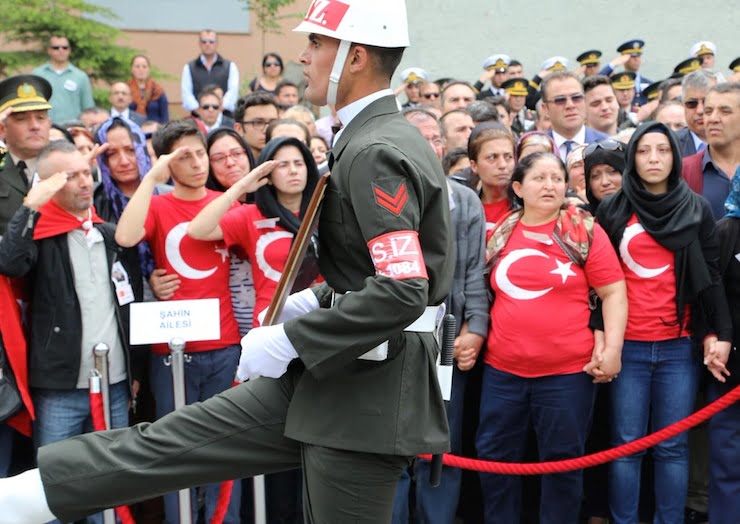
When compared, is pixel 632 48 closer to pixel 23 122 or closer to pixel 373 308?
pixel 23 122

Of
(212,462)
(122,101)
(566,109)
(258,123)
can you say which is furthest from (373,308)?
(122,101)

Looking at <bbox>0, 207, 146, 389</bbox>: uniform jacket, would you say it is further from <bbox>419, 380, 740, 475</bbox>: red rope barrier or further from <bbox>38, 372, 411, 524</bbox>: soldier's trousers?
<bbox>419, 380, 740, 475</bbox>: red rope barrier

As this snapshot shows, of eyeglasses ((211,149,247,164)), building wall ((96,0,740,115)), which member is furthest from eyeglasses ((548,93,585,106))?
building wall ((96,0,740,115))

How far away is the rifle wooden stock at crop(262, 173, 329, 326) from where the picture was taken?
3094mm

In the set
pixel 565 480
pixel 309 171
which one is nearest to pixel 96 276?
pixel 309 171

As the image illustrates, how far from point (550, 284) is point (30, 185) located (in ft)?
9.84

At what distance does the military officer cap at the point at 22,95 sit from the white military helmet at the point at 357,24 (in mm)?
3163

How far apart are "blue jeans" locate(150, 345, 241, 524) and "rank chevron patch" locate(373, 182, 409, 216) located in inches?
101

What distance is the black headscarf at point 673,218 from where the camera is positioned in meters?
4.98

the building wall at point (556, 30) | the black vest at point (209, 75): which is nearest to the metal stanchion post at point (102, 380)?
the black vest at point (209, 75)

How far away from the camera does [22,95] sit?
581 cm

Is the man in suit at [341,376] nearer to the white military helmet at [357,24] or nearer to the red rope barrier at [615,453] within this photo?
the white military helmet at [357,24]

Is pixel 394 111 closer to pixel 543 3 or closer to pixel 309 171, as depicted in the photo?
pixel 309 171

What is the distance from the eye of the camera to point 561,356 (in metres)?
4.93
